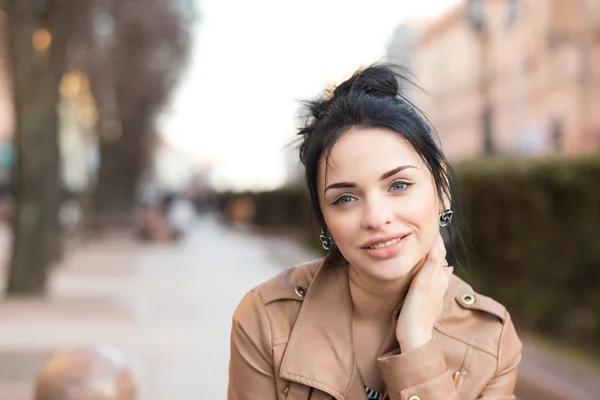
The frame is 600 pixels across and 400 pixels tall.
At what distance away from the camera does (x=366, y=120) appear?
2209 mm

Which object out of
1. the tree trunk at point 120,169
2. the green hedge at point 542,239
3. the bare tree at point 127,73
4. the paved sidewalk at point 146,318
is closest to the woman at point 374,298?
the paved sidewalk at point 146,318

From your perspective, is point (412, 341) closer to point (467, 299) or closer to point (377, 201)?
point (467, 299)

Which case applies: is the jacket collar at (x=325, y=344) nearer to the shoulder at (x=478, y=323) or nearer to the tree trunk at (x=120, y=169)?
the shoulder at (x=478, y=323)

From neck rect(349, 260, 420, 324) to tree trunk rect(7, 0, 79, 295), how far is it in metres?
11.3

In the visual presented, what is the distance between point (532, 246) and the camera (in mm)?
9445

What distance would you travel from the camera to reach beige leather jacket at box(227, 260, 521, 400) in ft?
7.22

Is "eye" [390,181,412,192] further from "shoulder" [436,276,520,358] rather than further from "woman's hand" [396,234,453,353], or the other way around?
"shoulder" [436,276,520,358]

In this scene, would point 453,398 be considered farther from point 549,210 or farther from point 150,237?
point 150,237

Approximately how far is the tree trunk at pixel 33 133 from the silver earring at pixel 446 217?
37.2 feet

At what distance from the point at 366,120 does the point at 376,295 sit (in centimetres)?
47

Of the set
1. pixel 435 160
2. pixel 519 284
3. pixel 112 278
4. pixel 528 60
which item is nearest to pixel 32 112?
pixel 112 278

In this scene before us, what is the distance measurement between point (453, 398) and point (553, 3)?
2871 centimetres

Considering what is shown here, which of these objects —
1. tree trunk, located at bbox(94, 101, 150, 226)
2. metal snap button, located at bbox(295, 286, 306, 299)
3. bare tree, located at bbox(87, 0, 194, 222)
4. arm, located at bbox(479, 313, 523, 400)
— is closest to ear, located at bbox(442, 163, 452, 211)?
arm, located at bbox(479, 313, 523, 400)

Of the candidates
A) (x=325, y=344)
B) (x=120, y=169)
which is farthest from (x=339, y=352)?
(x=120, y=169)
